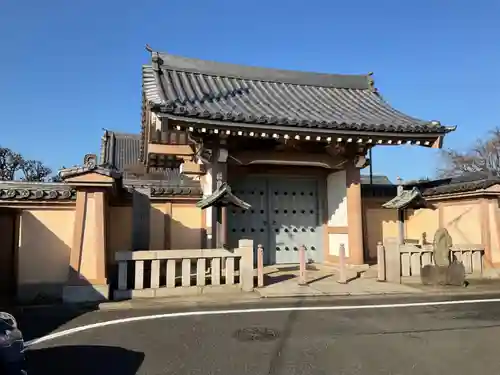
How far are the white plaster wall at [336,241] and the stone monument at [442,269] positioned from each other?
8.17 ft

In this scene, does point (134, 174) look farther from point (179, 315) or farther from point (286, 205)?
point (179, 315)

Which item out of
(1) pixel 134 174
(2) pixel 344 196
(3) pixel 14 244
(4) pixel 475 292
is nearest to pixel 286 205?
(2) pixel 344 196

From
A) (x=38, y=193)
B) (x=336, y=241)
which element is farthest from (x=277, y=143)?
(x=38, y=193)

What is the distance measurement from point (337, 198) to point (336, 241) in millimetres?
1346

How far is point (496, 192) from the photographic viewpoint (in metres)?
11.2

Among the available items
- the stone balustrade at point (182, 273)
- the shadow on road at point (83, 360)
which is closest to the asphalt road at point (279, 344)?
the shadow on road at point (83, 360)

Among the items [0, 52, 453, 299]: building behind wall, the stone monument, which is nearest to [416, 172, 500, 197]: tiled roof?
[0, 52, 453, 299]: building behind wall

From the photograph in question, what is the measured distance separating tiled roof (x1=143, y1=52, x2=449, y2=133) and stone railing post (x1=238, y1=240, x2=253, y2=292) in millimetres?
3136

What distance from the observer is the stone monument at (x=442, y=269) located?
9633 mm

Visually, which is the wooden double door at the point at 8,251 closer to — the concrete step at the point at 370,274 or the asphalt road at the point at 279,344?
the asphalt road at the point at 279,344

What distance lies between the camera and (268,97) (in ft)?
42.8

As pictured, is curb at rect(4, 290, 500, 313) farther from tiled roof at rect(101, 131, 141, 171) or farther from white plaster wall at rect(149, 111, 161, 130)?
tiled roof at rect(101, 131, 141, 171)

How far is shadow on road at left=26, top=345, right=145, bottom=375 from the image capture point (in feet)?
14.1

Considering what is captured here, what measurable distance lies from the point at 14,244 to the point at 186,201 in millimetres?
4356
